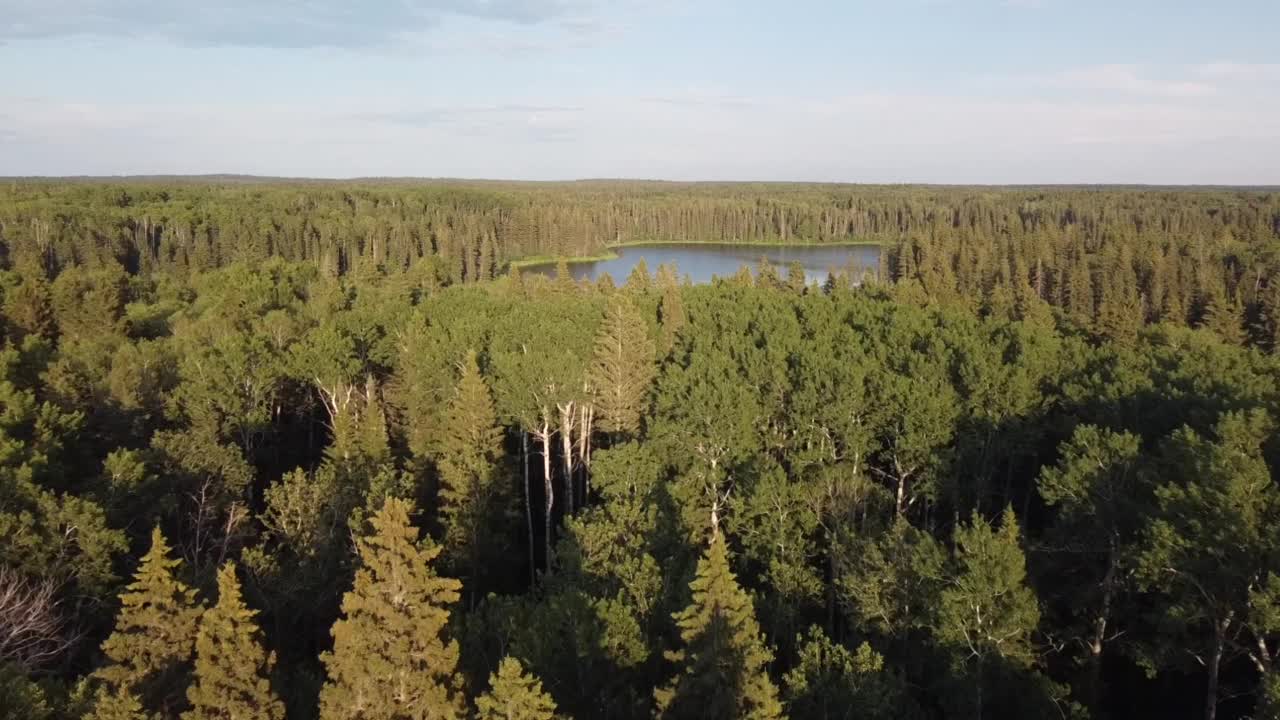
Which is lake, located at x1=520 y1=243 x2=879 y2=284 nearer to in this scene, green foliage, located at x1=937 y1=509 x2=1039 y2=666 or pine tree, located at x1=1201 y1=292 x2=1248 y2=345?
pine tree, located at x1=1201 y1=292 x2=1248 y2=345

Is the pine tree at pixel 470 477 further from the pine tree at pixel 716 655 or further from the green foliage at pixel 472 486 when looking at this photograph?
the pine tree at pixel 716 655

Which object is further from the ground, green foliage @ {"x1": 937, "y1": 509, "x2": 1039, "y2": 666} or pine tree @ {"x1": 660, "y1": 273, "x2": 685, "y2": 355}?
pine tree @ {"x1": 660, "y1": 273, "x2": 685, "y2": 355}

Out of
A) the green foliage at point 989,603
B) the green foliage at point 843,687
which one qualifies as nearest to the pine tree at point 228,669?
the green foliage at point 843,687

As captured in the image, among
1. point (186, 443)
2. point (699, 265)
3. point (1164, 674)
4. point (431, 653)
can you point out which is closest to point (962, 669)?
point (1164, 674)

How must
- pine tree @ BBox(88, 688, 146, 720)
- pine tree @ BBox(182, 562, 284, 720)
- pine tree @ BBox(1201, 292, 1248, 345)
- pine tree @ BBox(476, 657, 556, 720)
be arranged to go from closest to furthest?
pine tree @ BBox(476, 657, 556, 720) < pine tree @ BBox(88, 688, 146, 720) < pine tree @ BBox(182, 562, 284, 720) < pine tree @ BBox(1201, 292, 1248, 345)

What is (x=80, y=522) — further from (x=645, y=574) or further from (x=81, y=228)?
(x=81, y=228)

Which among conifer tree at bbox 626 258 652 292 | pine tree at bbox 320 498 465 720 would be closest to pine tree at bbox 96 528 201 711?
pine tree at bbox 320 498 465 720

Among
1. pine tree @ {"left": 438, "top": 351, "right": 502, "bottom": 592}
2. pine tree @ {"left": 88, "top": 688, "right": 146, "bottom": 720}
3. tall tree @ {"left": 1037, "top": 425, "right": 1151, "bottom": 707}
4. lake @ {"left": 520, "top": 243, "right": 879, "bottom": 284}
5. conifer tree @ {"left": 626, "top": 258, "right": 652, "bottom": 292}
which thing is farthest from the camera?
lake @ {"left": 520, "top": 243, "right": 879, "bottom": 284}

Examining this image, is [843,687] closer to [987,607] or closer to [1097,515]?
[987,607]
